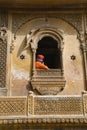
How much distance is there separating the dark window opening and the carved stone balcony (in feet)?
2.56

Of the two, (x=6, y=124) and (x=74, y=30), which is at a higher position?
(x=74, y=30)

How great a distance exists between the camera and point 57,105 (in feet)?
30.3

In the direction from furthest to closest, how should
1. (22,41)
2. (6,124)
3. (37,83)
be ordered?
(22,41)
(37,83)
(6,124)

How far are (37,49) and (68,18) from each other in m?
1.36

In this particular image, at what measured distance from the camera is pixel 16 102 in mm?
9250

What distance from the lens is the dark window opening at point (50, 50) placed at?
11.3 meters

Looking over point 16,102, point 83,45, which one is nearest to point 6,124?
point 16,102

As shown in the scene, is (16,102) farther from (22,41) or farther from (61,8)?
(61,8)

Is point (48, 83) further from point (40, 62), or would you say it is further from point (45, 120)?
point (45, 120)

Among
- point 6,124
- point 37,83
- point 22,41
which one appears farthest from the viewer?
point 22,41

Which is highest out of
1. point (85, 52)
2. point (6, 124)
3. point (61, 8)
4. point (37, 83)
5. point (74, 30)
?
point (61, 8)

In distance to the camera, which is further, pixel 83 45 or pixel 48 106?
pixel 83 45

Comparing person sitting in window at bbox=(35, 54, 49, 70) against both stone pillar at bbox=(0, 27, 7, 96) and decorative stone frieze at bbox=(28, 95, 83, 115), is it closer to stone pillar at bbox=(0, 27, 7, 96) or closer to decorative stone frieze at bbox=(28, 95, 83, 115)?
stone pillar at bbox=(0, 27, 7, 96)

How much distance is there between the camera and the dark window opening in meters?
11.3
